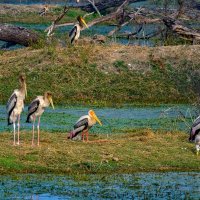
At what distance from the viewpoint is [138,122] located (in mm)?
19297

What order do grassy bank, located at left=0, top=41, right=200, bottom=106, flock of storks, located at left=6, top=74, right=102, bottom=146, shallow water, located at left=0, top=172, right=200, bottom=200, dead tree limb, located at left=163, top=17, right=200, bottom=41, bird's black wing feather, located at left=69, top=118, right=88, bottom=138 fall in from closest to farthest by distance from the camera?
1. shallow water, located at left=0, top=172, right=200, bottom=200
2. flock of storks, located at left=6, top=74, right=102, bottom=146
3. bird's black wing feather, located at left=69, top=118, right=88, bottom=138
4. grassy bank, located at left=0, top=41, right=200, bottom=106
5. dead tree limb, located at left=163, top=17, right=200, bottom=41

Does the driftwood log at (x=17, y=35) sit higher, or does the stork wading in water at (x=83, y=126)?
the stork wading in water at (x=83, y=126)

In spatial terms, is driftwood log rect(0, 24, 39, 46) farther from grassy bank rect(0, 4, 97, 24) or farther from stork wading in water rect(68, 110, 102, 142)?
grassy bank rect(0, 4, 97, 24)

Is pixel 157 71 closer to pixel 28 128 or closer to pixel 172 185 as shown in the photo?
pixel 28 128

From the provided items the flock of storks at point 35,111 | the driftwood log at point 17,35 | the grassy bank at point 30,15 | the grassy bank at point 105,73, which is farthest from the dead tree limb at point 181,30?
the grassy bank at point 30,15

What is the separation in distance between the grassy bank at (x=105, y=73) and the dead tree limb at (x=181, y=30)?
693 mm

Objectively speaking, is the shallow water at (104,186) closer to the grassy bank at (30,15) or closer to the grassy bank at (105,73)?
the grassy bank at (105,73)

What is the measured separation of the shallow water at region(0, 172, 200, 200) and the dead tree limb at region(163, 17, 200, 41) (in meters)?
11.2

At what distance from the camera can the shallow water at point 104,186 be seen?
1266 cm

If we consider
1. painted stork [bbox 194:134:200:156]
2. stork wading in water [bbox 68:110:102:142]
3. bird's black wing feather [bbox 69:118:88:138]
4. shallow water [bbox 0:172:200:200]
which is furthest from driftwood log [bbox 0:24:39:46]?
→ shallow water [bbox 0:172:200:200]

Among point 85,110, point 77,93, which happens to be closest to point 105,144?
point 85,110

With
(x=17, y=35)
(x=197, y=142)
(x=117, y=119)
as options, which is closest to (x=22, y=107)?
(x=197, y=142)

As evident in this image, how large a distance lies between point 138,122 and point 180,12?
7545 mm

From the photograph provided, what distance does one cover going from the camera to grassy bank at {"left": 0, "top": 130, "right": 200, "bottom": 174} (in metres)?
14.2
